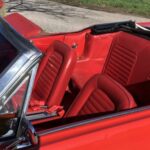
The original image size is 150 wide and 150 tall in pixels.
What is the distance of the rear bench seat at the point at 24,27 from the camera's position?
3.89m

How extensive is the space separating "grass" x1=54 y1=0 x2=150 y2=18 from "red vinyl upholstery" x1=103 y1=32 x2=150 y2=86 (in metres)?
6.95

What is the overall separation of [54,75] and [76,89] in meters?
0.47

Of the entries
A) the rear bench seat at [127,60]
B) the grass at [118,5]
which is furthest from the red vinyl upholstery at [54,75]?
the grass at [118,5]

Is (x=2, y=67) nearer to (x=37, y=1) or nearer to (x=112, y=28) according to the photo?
(x=112, y=28)

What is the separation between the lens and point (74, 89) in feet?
12.3

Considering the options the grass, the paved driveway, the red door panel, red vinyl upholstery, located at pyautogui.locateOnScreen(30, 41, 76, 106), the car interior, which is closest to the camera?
the red door panel

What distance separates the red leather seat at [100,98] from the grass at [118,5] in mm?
8031

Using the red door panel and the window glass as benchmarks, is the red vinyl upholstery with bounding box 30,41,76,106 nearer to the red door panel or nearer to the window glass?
the window glass

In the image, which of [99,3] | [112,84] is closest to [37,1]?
[99,3]

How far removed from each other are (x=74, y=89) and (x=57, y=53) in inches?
19.8

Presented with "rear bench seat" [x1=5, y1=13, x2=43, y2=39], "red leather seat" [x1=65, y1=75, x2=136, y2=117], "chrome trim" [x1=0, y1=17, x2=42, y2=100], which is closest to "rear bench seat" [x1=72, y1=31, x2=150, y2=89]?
"rear bench seat" [x1=5, y1=13, x2=43, y2=39]

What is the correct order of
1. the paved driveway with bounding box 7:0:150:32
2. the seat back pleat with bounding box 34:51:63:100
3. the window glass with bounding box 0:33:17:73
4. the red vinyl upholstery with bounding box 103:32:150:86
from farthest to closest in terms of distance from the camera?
the paved driveway with bounding box 7:0:150:32, the red vinyl upholstery with bounding box 103:32:150:86, the seat back pleat with bounding box 34:51:63:100, the window glass with bounding box 0:33:17:73

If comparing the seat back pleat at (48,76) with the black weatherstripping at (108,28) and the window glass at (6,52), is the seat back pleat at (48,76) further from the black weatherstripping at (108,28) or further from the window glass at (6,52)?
the window glass at (6,52)

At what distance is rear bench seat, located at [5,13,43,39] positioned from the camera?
3.89 meters
